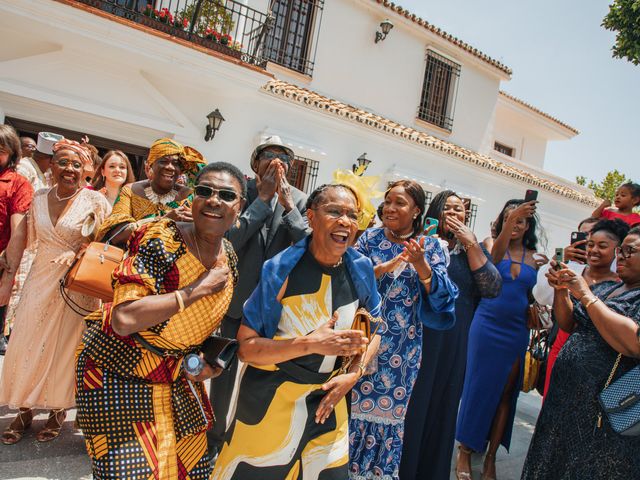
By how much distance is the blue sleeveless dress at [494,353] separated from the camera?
3.80 meters

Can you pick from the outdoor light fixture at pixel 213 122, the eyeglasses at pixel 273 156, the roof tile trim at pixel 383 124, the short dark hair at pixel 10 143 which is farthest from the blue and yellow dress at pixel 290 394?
the roof tile trim at pixel 383 124

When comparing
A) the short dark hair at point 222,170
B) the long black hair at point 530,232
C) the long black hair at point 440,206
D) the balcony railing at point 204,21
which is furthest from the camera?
the balcony railing at point 204,21

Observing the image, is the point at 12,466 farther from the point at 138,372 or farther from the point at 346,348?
the point at 346,348

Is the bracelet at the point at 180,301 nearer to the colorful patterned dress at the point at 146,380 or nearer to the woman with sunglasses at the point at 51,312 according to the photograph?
the colorful patterned dress at the point at 146,380

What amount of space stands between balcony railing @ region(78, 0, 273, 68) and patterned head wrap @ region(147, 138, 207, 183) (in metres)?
5.17

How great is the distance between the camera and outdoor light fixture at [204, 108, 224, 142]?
8453 mm

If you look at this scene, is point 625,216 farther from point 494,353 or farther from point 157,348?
point 157,348

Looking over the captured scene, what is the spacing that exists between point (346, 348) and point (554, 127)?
20.7m

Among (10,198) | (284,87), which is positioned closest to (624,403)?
(10,198)

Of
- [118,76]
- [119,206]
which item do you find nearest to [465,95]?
[118,76]

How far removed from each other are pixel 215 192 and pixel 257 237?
3.82ft

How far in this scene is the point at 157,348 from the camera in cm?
186

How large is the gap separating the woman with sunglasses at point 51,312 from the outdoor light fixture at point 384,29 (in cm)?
1067

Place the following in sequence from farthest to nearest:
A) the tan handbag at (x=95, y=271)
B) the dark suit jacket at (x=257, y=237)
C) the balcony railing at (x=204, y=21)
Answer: the balcony railing at (x=204, y=21), the dark suit jacket at (x=257, y=237), the tan handbag at (x=95, y=271)
